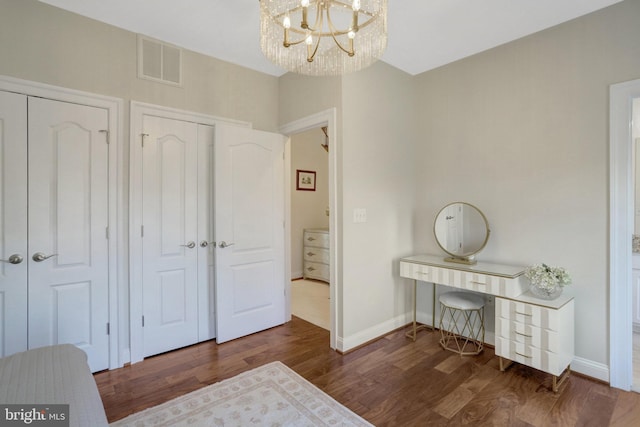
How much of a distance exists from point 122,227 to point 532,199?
132 inches

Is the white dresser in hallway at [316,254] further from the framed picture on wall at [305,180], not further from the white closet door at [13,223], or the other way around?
the white closet door at [13,223]

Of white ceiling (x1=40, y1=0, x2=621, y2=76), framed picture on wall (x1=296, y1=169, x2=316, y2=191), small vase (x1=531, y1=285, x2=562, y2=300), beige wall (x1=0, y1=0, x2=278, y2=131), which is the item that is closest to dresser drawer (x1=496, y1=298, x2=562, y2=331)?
small vase (x1=531, y1=285, x2=562, y2=300)

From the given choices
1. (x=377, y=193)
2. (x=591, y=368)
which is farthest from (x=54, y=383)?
(x=591, y=368)

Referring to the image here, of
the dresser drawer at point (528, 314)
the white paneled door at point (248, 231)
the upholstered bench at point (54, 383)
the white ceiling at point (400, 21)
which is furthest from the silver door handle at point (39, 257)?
the dresser drawer at point (528, 314)

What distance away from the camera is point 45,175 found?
2.19 meters

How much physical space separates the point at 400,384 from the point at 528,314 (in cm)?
105

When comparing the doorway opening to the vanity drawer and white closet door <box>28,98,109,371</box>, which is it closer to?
the vanity drawer

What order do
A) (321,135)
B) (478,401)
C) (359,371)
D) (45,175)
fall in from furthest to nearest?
1. (321,135)
2. (359,371)
3. (45,175)
4. (478,401)

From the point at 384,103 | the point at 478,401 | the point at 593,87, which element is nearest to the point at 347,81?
the point at 384,103

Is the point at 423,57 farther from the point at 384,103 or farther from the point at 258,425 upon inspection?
the point at 258,425

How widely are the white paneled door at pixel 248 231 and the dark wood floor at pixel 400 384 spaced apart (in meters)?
0.31

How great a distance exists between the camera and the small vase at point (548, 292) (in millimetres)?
2268

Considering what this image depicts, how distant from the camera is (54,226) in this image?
87.7 inches

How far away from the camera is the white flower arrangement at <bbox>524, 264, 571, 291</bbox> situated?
2.25 meters
